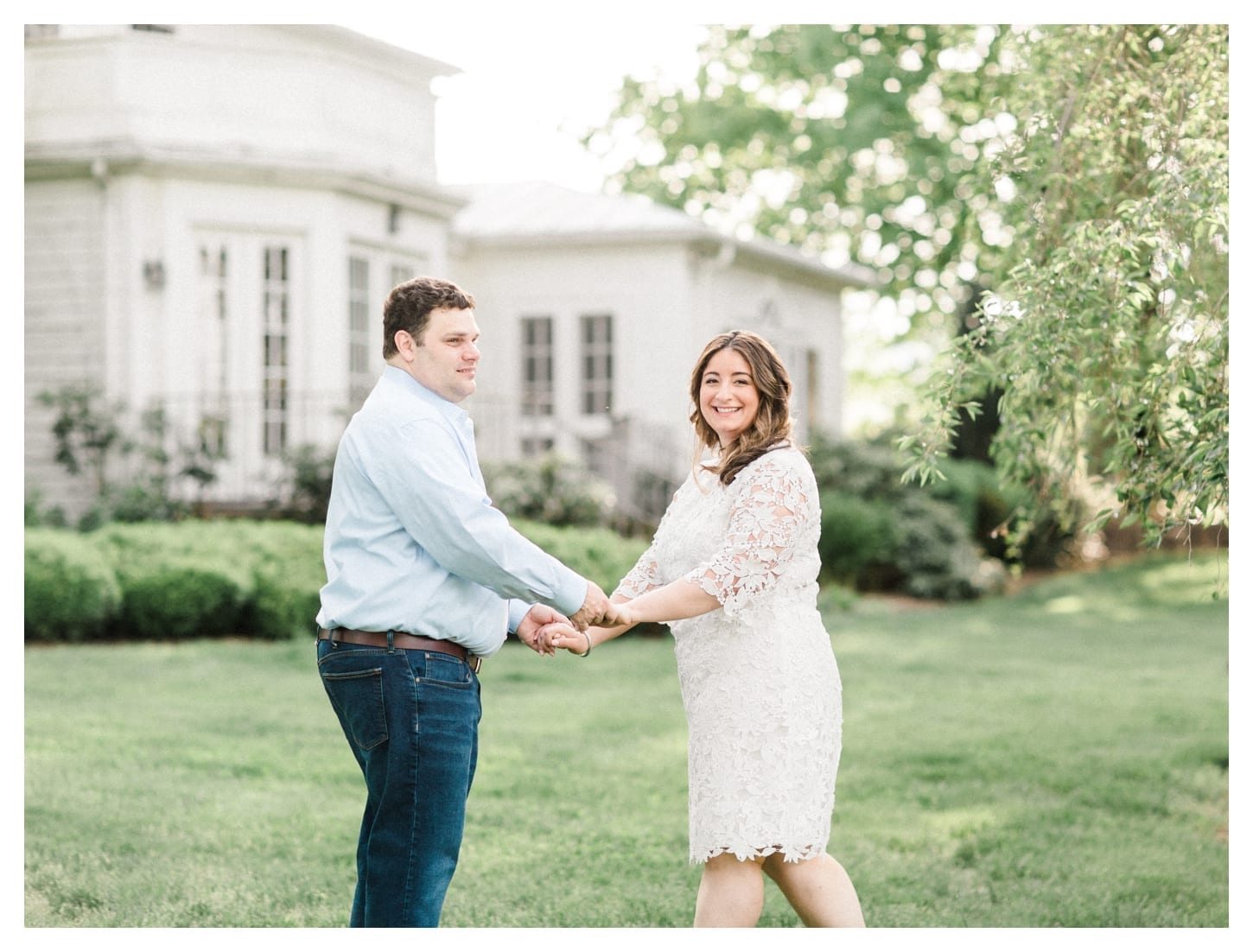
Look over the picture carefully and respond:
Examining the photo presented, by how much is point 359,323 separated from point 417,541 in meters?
11.4

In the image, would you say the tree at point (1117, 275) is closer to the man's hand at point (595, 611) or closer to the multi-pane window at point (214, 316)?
the man's hand at point (595, 611)

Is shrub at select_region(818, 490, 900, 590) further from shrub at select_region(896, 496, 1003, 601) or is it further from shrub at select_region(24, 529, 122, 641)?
shrub at select_region(24, 529, 122, 641)

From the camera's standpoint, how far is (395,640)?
12.0 ft

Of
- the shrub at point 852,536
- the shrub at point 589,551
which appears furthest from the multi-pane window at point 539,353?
the shrub at point 589,551

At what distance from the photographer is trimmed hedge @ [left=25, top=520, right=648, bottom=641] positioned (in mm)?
10492

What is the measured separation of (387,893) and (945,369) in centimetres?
254

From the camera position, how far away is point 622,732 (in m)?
8.35

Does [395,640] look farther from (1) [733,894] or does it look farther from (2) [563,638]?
(1) [733,894]

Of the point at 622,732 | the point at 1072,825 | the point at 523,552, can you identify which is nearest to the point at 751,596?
the point at 523,552

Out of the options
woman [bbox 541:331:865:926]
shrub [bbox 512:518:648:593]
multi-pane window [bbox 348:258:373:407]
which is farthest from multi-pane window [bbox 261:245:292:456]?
woman [bbox 541:331:865:926]

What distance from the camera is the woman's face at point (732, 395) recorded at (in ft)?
13.4

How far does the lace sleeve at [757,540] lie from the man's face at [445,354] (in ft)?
2.61

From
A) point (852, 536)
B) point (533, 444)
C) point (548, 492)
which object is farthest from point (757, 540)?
point (533, 444)
